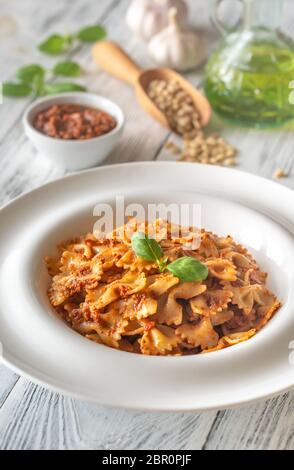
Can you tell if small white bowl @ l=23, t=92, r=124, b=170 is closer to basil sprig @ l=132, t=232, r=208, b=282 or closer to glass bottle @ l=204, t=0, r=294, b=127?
glass bottle @ l=204, t=0, r=294, b=127

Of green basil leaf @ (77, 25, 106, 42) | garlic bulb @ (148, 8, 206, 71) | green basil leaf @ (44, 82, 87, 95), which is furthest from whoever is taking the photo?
green basil leaf @ (77, 25, 106, 42)

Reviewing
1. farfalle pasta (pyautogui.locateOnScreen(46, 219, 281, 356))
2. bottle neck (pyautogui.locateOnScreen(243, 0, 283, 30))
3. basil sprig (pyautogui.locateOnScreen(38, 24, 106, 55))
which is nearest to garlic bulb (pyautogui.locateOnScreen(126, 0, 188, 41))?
basil sprig (pyautogui.locateOnScreen(38, 24, 106, 55))

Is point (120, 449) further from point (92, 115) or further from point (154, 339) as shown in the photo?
point (92, 115)

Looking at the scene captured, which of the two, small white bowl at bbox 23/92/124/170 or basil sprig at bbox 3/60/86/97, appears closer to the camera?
small white bowl at bbox 23/92/124/170

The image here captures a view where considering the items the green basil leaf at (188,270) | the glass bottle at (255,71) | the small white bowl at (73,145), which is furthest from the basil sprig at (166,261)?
the glass bottle at (255,71)

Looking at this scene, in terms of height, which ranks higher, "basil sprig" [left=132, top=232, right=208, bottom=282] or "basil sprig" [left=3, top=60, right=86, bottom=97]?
"basil sprig" [left=132, top=232, right=208, bottom=282]

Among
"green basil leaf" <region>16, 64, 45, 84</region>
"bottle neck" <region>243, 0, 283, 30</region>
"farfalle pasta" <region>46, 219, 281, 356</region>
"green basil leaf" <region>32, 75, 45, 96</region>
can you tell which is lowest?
"green basil leaf" <region>32, 75, 45, 96</region>

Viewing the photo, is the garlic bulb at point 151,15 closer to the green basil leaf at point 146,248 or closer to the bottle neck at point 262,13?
the bottle neck at point 262,13
